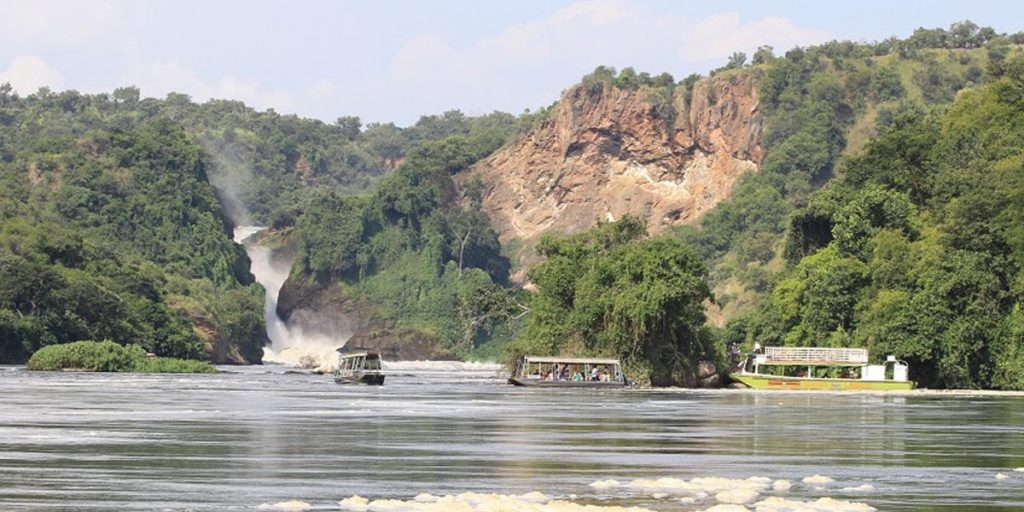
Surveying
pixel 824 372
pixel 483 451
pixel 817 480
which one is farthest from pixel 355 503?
pixel 824 372

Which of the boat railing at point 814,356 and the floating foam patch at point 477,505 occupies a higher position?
the boat railing at point 814,356

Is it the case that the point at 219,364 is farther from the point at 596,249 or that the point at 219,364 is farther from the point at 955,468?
the point at 955,468

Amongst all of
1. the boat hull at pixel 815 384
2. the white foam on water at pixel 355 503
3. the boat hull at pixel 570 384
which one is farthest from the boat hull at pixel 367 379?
the white foam on water at pixel 355 503

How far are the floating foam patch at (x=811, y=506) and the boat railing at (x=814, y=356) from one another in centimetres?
6677

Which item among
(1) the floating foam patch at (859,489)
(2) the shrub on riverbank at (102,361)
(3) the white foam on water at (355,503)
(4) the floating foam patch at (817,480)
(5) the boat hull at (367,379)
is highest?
(2) the shrub on riverbank at (102,361)

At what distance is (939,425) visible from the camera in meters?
56.2

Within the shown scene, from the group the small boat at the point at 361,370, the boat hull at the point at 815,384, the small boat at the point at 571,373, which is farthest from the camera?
the small boat at the point at 361,370

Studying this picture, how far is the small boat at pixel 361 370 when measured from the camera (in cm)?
10119

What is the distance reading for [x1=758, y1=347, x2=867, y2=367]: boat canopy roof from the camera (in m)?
96.9

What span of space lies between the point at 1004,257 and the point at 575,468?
6582 centimetres

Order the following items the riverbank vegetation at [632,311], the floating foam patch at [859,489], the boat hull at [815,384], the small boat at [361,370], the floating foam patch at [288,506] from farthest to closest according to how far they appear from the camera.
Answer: the small boat at [361,370]
the riverbank vegetation at [632,311]
the boat hull at [815,384]
the floating foam patch at [859,489]
the floating foam patch at [288,506]

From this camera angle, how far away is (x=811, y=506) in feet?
99.1

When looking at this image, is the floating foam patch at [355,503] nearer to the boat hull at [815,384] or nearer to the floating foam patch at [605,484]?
the floating foam patch at [605,484]

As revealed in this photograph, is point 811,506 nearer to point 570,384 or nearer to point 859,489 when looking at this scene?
point 859,489
